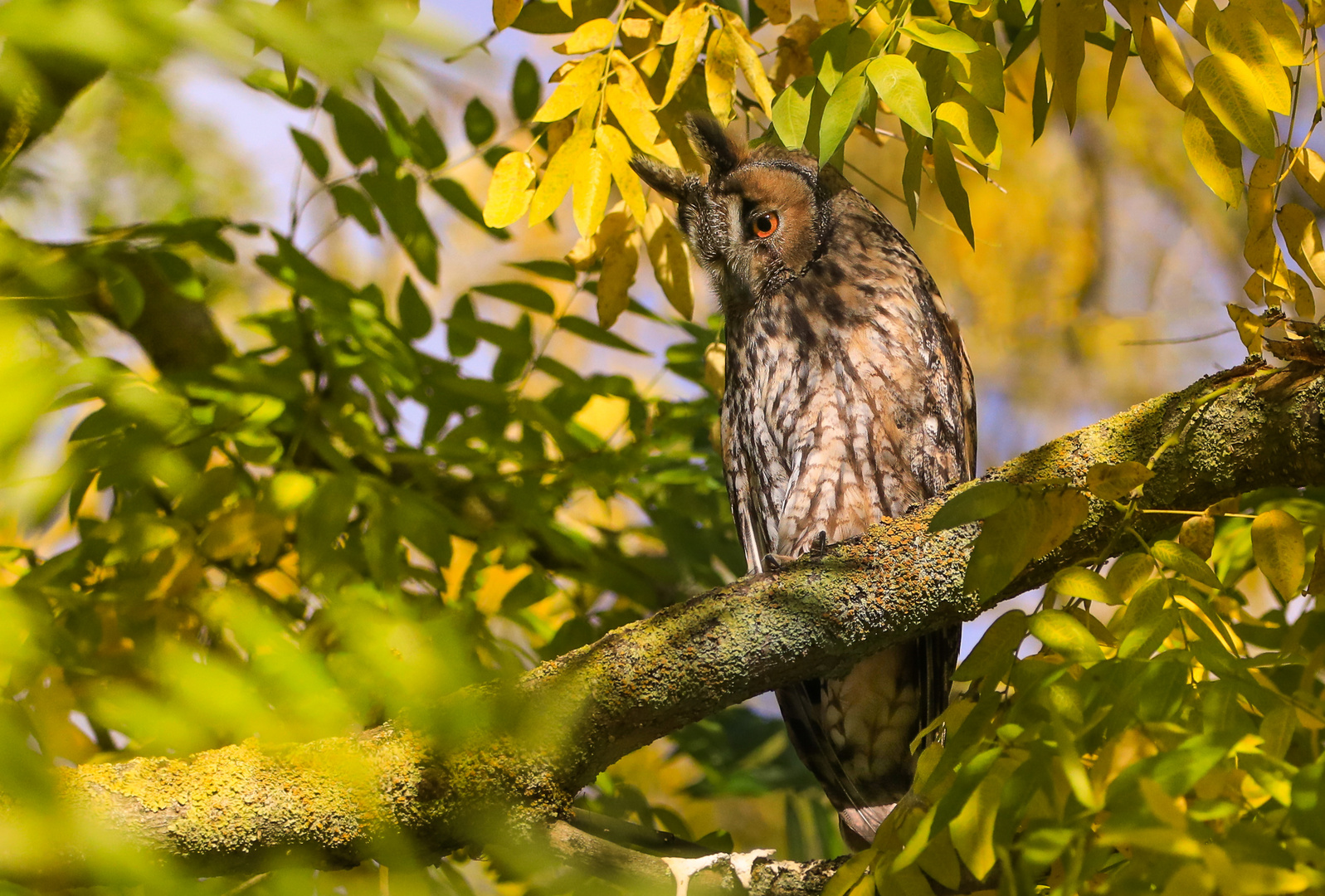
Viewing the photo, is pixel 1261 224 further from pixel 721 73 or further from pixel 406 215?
pixel 406 215

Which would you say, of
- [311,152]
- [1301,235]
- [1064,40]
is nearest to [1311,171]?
[1301,235]

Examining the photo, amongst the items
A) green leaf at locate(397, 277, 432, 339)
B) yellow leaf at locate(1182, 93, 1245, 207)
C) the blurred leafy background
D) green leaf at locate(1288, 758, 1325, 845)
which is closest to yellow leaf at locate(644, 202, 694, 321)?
the blurred leafy background

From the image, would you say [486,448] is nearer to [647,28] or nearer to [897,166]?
[647,28]

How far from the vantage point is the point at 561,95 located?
1296mm

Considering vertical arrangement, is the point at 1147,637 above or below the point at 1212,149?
below

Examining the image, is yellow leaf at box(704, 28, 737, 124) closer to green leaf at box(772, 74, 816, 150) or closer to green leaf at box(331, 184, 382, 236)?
green leaf at box(772, 74, 816, 150)

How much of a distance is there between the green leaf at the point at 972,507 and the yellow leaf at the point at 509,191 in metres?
0.64

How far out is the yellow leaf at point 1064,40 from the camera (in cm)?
108

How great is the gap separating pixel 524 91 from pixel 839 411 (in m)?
0.99

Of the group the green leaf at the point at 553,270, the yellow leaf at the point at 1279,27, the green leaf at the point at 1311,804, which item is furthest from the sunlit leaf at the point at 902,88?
the green leaf at the point at 553,270

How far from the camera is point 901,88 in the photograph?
1.03 m

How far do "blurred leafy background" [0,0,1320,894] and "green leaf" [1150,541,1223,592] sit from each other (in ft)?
0.24

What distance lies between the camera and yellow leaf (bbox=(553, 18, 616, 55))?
4.42 ft

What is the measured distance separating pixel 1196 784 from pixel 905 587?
517mm
